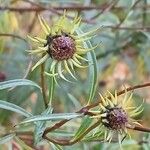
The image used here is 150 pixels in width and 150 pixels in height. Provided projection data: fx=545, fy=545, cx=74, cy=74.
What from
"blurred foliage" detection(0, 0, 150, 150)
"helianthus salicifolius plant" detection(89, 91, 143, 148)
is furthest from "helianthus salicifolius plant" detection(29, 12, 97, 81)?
"blurred foliage" detection(0, 0, 150, 150)

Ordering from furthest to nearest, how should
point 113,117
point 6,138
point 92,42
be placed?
point 92,42 < point 6,138 < point 113,117

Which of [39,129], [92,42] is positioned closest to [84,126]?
[39,129]

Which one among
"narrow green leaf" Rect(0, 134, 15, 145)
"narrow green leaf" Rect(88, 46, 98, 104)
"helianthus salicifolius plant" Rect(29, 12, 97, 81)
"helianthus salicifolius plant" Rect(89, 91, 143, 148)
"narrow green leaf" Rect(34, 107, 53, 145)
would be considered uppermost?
"helianthus salicifolius plant" Rect(29, 12, 97, 81)

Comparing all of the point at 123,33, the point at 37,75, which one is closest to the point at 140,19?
the point at 123,33

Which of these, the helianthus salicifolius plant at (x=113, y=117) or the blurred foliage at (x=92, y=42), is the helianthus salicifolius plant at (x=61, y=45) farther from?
the blurred foliage at (x=92, y=42)

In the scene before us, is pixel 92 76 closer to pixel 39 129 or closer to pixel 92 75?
pixel 92 75

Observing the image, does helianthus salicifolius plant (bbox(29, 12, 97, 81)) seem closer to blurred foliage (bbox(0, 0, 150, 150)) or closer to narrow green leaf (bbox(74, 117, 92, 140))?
narrow green leaf (bbox(74, 117, 92, 140))

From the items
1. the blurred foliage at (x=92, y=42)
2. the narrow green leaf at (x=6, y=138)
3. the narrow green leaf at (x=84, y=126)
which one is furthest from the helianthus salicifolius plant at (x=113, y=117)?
the blurred foliage at (x=92, y=42)

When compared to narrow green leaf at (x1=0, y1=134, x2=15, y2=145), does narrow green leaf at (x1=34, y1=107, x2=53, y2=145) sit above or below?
above
